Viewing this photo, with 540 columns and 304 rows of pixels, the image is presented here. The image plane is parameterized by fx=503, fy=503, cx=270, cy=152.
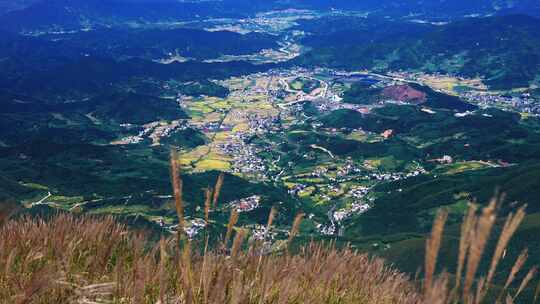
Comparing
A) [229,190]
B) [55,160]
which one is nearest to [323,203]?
[229,190]

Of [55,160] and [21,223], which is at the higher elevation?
[21,223]

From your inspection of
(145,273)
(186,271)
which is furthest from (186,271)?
(145,273)

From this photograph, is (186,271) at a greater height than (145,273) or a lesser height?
greater

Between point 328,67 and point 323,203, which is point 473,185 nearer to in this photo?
point 323,203

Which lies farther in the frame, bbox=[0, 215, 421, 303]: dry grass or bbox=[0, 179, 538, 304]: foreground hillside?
bbox=[0, 215, 421, 303]: dry grass

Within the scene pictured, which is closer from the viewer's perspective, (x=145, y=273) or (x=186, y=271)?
(x=186, y=271)

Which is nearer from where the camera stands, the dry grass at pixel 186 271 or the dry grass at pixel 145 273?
the dry grass at pixel 186 271

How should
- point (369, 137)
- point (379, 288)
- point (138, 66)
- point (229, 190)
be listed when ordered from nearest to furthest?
point (379, 288)
point (229, 190)
point (369, 137)
point (138, 66)

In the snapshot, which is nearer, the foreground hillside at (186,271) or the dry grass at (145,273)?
the foreground hillside at (186,271)

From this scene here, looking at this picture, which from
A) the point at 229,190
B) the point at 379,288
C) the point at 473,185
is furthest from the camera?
the point at 229,190

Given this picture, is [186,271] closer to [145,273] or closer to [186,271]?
[186,271]

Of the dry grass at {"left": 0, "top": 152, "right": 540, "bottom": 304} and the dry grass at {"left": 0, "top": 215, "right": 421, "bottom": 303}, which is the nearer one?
the dry grass at {"left": 0, "top": 152, "right": 540, "bottom": 304}
